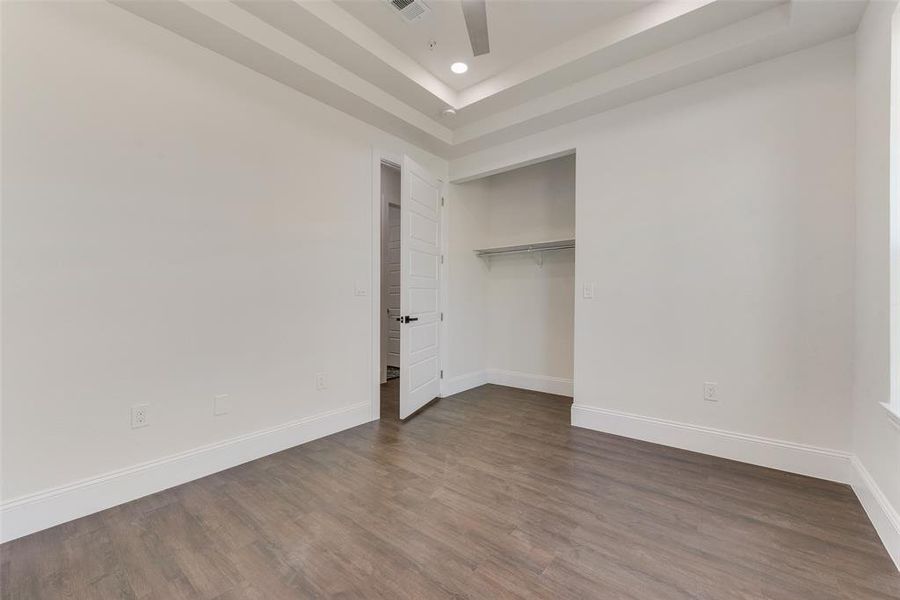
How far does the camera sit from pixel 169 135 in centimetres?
223

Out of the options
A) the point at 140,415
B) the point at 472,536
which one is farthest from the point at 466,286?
the point at 140,415

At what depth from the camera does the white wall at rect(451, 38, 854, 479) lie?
2.28 metres

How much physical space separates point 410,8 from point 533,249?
8.58 ft

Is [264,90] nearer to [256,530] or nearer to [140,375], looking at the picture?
[140,375]

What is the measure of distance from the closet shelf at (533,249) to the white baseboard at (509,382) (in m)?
1.42

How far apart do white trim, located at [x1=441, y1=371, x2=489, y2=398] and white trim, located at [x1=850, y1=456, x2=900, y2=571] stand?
316cm

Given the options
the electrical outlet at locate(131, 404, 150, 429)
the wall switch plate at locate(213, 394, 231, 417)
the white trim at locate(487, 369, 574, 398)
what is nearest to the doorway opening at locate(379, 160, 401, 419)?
the white trim at locate(487, 369, 574, 398)

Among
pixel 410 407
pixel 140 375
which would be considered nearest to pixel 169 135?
pixel 140 375

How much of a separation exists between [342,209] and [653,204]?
2.59 meters

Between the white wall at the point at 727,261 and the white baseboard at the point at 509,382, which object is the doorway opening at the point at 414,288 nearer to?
the white baseboard at the point at 509,382

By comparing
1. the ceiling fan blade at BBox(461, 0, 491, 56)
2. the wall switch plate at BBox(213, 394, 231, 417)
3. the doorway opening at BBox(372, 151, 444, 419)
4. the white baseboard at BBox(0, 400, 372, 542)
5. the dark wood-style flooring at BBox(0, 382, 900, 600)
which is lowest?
the dark wood-style flooring at BBox(0, 382, 900, 600)

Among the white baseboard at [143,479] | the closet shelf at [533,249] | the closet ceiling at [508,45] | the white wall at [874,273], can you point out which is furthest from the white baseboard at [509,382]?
the closet ceiling at [508,45]

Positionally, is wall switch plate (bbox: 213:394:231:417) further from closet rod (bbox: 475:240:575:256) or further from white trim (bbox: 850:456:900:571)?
white trim (bbox: 850:456:900:571)

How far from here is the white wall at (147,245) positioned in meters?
1.79
